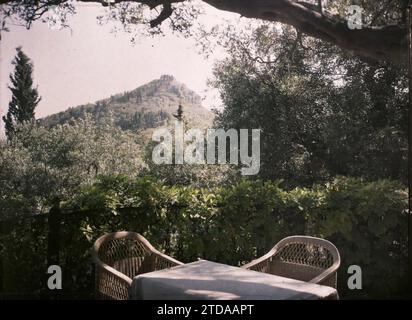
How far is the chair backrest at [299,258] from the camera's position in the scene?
3.52 metres

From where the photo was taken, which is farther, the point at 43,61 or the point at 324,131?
the point at 43,61

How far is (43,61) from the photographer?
66.9 ft

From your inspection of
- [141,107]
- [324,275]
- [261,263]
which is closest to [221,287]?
[324,275]

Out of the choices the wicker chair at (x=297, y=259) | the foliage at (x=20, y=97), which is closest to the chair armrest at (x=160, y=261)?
the wicker chair at (x=297, y=259)

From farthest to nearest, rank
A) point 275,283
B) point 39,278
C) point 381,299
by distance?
1. point 381,299
2. point 39,278
3. point 275,283

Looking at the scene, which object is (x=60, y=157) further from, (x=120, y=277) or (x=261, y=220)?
(x=120, y=277)

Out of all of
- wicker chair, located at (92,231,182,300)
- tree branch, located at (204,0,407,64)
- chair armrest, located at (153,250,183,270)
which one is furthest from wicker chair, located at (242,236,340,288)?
tree branch, located at (204,0,407,64)

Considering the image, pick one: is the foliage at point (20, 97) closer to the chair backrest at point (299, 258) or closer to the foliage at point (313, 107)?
the foliage at point (313, 107)

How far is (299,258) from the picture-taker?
363 centimetres

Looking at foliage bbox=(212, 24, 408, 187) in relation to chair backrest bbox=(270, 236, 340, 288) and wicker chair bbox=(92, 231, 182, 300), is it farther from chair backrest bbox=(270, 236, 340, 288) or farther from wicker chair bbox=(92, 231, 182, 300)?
wicker chair bbox=(92, 231, 182, 300)

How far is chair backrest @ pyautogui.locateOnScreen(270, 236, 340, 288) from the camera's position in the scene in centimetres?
352
